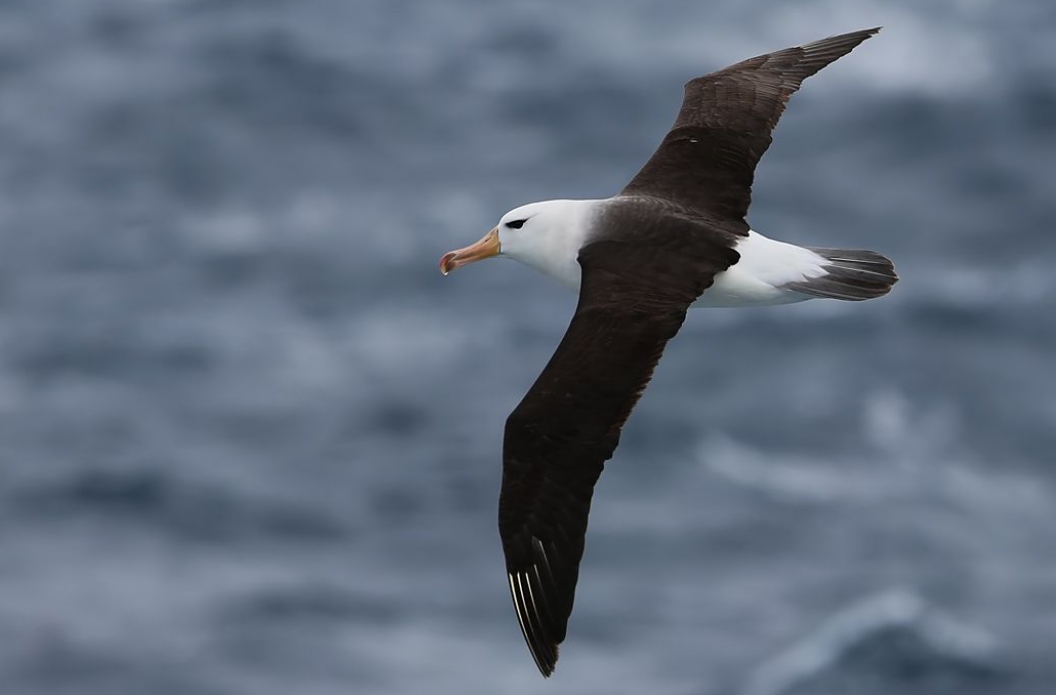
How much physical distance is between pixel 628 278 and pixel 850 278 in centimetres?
174

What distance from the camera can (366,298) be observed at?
31.1 meters

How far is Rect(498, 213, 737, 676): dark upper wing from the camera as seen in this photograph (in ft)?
36.6

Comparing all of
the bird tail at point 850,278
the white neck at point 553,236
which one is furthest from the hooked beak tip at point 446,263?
the bird tail at point 850,278

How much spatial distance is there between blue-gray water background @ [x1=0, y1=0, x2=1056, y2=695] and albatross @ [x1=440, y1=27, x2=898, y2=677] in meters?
14.4

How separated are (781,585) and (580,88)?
35.1 feet

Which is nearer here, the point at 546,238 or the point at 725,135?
the point at 546,238

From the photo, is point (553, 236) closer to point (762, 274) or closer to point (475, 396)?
point (762, 274)

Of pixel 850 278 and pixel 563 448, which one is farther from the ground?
pixel 850 278

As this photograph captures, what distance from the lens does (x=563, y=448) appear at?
36.6 ft

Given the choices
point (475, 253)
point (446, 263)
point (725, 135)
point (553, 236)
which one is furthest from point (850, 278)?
point (446, 263)

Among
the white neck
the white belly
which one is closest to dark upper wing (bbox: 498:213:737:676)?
the white belly

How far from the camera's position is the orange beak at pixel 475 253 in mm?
13328

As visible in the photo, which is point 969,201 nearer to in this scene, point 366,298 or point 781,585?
point 781,585

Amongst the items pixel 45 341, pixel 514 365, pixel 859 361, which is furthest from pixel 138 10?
pixel 859 361
